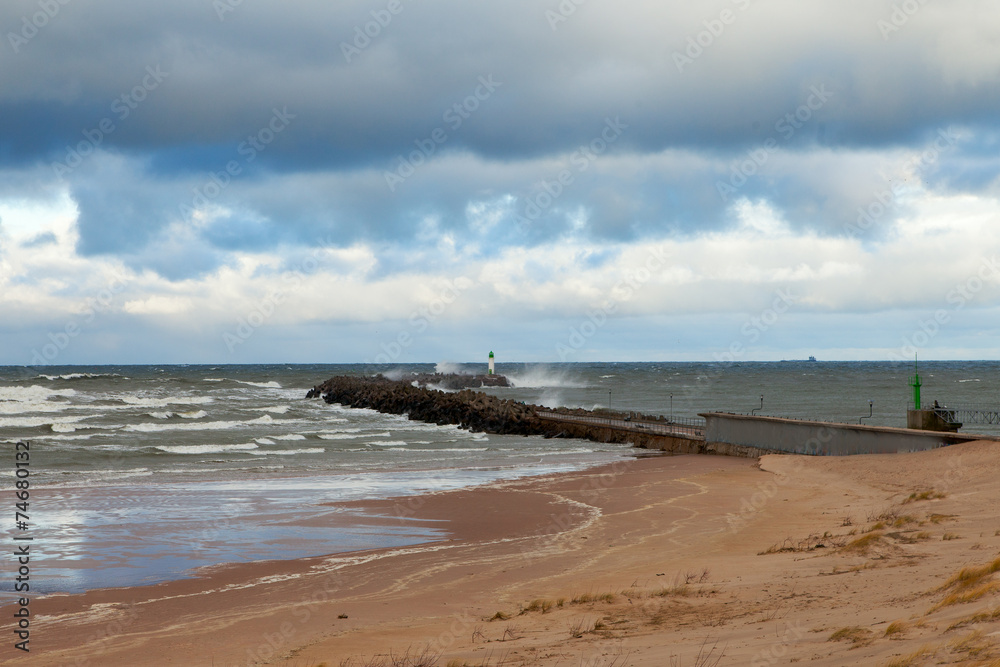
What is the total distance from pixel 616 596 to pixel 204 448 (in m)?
31.3

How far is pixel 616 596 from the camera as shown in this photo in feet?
35.5

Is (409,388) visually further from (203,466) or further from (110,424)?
(203,466)

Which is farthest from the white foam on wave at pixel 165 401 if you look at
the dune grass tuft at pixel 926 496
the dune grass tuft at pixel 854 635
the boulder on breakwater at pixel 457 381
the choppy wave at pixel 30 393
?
the dune grass tuft at pixel 854 635

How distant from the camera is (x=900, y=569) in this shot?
10.2m

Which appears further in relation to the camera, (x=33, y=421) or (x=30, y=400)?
(x=30, y=400)

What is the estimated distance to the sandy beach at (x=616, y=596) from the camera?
7781 millimetres

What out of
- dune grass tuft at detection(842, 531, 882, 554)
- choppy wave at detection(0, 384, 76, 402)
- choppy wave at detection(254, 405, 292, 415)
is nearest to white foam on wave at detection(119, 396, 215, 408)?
choppy wave at detection(254, 405, 292, 415)

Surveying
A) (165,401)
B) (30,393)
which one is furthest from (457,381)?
(30,393)

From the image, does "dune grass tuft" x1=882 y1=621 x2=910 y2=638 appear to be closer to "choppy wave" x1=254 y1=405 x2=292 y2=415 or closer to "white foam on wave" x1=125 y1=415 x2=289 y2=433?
"white foam on wave" x1=125 y1=415 x2=289 y2=433

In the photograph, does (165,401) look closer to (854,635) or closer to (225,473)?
(225,473)

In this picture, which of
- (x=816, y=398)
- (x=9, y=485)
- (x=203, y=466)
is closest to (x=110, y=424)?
(x=203, y=466)

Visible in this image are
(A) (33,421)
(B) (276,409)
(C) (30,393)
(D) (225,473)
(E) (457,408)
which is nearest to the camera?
(D) (225,473)

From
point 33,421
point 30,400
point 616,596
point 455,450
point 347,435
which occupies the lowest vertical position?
point 455,450

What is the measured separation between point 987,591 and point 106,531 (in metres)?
16.3
